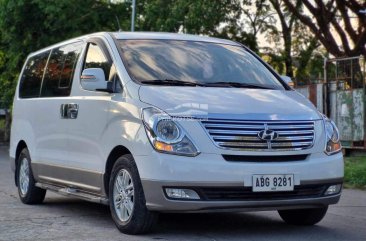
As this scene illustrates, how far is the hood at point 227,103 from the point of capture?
638 centimetres

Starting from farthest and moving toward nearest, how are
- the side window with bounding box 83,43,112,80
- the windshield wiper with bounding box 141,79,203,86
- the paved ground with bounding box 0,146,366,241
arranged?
the side window with bounding box 83,43,112,80, the windshield wiper with bounding box 141,79,203,86, the paved ground with bounding box 0,146,366,241

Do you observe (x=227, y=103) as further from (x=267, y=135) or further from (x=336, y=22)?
(x=336, y=22)

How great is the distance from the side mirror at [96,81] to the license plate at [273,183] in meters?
1.79

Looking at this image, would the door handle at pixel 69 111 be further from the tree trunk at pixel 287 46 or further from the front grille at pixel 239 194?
the tree trunk at pixel 287 46

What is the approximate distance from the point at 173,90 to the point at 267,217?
6.97 feet

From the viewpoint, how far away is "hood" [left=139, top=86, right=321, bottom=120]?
638 cm

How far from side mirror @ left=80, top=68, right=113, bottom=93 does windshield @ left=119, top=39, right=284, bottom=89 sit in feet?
0.85

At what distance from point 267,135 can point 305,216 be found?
1.40m

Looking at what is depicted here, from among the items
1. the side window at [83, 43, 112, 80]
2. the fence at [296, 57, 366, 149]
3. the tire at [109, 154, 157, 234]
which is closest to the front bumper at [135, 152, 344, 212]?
the tire at [109, 154, 157, 234]

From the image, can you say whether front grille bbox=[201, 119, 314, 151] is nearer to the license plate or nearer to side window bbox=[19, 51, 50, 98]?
the license plate

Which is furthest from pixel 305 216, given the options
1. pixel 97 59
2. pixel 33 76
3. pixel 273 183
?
pixel 33 76

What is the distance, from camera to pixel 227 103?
654cm

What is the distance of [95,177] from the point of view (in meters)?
7.27

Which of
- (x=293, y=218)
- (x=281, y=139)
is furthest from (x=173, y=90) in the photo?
(x=293, y=218)
